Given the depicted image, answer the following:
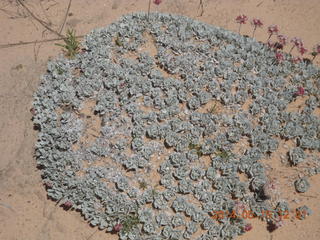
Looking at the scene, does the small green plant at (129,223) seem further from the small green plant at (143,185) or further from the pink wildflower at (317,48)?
the pink wildflower at (317,48)

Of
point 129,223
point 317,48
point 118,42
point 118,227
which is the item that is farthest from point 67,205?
point 317,48

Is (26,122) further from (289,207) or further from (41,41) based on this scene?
(289,207)

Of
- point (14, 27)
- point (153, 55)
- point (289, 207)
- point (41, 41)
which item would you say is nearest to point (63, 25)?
point (41, 41)

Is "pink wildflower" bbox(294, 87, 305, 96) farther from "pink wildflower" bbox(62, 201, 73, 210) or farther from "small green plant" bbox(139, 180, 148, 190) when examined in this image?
"pink wildflower" bbox(62, 201, 73, 210)

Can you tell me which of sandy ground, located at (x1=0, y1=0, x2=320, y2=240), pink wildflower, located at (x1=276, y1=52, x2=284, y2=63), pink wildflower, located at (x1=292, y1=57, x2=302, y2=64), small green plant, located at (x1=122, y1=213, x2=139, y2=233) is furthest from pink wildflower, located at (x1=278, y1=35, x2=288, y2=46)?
small green plant, located at (x1=122, y1=213, x2=139, y2=233)

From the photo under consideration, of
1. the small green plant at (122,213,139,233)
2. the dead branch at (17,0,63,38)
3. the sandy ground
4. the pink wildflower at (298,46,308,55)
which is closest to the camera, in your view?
the small green plant at (122,213,139,233)

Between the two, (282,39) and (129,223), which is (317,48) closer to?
(282,39)

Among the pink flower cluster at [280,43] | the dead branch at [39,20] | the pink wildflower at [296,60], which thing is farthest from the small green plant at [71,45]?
the pink wildflower at [296,60]
